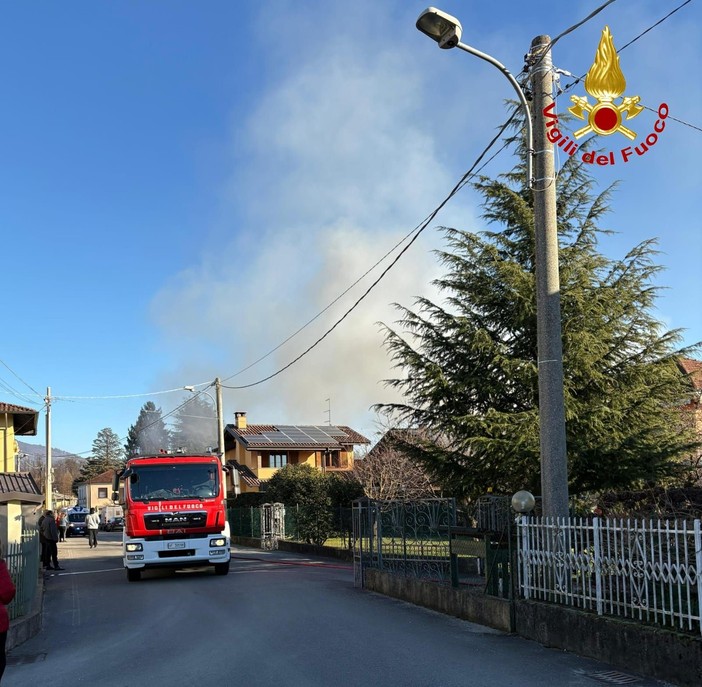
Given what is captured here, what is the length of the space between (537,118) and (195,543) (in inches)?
486

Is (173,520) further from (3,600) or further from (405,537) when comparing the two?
(3,600)

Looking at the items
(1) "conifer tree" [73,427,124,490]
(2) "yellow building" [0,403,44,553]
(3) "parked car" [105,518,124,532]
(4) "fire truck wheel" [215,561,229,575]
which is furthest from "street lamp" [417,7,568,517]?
(1) "conifer tree" [73,427,124,490]

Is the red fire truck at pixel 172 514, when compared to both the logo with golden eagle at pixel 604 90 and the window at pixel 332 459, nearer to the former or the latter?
the logo with golden eagle at pixel 604 90

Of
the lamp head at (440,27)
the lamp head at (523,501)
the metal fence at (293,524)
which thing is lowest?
the metal fence at (293,524)

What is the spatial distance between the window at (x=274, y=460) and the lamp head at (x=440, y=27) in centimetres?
4805

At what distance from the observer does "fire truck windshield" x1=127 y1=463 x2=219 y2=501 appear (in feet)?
58.9

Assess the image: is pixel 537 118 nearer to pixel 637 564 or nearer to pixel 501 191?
pixel 637 564

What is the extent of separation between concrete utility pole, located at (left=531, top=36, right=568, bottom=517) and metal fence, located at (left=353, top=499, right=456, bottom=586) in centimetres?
313

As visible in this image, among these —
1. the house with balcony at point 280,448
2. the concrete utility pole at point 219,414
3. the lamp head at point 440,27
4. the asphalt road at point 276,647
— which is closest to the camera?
the asphalt road at point 276,647

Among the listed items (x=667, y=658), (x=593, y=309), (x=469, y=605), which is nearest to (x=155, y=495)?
(x=469, y=605)

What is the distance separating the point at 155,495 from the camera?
58.7ft

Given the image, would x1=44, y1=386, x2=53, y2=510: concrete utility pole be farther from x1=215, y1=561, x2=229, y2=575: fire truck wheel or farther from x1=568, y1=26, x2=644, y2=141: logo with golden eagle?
x1=568, y1=26, x2=644, y2=141: logo with golden eagle

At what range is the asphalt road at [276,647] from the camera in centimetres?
746

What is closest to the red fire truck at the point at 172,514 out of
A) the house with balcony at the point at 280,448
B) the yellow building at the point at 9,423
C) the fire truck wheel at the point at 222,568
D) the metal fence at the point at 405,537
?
the fire truck wheel at the point at 222,568
